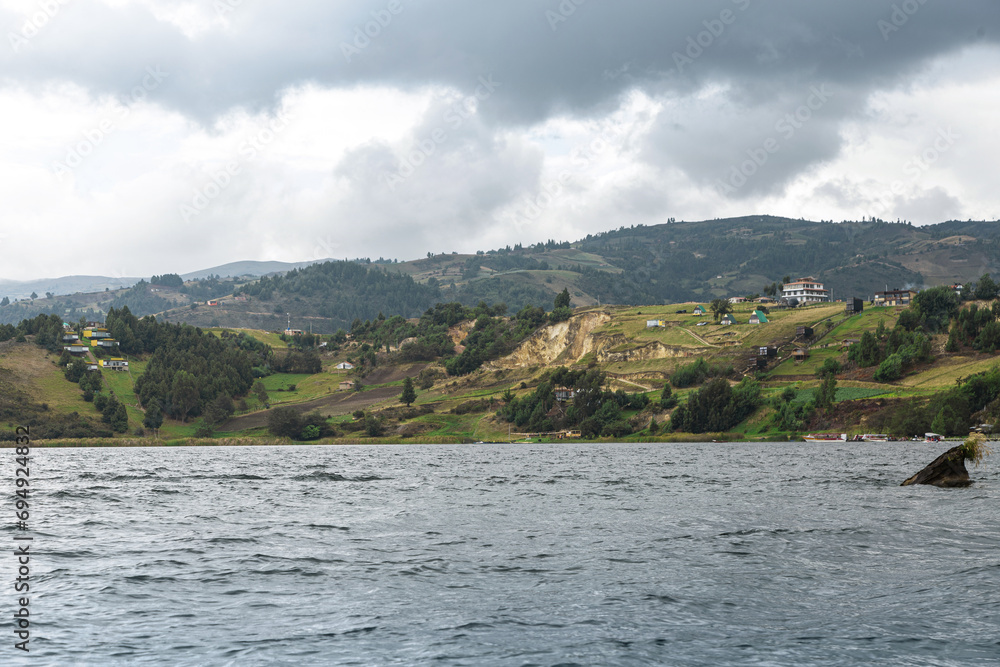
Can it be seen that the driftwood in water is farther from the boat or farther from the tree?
the tree

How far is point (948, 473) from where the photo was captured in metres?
62.5

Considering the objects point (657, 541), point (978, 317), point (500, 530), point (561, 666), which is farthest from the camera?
point (978, 317)

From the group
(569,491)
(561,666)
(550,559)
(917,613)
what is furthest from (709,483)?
(561,666)

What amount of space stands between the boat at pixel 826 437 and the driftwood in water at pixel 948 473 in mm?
101444

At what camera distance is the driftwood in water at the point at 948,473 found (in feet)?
203

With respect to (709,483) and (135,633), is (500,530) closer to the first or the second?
(135,633)

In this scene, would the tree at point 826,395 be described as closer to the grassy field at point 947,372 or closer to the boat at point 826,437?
the boat at point 826,437

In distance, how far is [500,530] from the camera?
4191cm

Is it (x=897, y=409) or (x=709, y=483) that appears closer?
(x=709, y=483)

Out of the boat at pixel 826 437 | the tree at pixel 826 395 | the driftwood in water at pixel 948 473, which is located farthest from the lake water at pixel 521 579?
the tree at pixel 826 395

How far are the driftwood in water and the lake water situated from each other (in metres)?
3.59

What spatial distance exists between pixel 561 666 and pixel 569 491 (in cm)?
4557

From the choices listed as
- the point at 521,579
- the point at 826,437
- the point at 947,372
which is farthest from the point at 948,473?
the point at 947,372

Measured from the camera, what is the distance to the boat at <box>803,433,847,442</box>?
161375 mm
